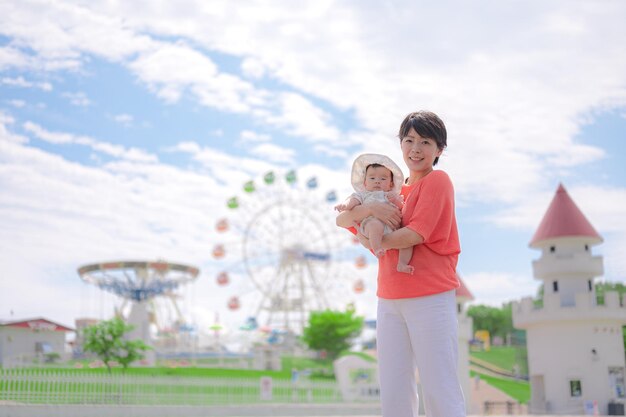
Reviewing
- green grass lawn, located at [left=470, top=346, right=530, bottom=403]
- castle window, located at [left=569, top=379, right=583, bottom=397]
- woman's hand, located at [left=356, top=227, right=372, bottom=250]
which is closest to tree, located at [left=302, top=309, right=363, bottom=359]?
green grass lawn, located at [left=470, top=346, right=530, bottom=403]

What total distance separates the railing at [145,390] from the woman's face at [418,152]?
15500 millimetres

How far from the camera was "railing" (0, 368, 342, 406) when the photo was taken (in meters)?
17.1

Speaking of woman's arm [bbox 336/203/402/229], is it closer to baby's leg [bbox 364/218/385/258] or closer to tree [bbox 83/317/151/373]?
baby's leg [bbox 364/218/385/258]

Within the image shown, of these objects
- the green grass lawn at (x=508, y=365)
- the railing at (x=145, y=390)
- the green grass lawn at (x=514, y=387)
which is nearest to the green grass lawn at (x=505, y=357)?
the green grass lawn at (x=508, y=365)

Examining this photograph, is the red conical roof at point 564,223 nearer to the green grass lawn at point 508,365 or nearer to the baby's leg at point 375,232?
the green grass lawn at point 508,365

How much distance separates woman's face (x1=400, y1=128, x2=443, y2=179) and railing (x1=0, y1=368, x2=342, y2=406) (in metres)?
15.5

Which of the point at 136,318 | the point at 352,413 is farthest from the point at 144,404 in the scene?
the point at 136,318

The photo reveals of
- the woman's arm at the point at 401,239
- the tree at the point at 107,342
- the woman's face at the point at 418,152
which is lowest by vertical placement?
the tree at the point at 107,342

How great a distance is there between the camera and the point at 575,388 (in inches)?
835

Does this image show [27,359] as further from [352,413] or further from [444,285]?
[444,285]

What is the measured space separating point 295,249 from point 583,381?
33.3 meters

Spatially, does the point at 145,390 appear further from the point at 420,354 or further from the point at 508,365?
the point at 508,365

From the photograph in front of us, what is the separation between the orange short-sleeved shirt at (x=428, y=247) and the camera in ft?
10.8

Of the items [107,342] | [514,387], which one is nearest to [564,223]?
[514,387]
